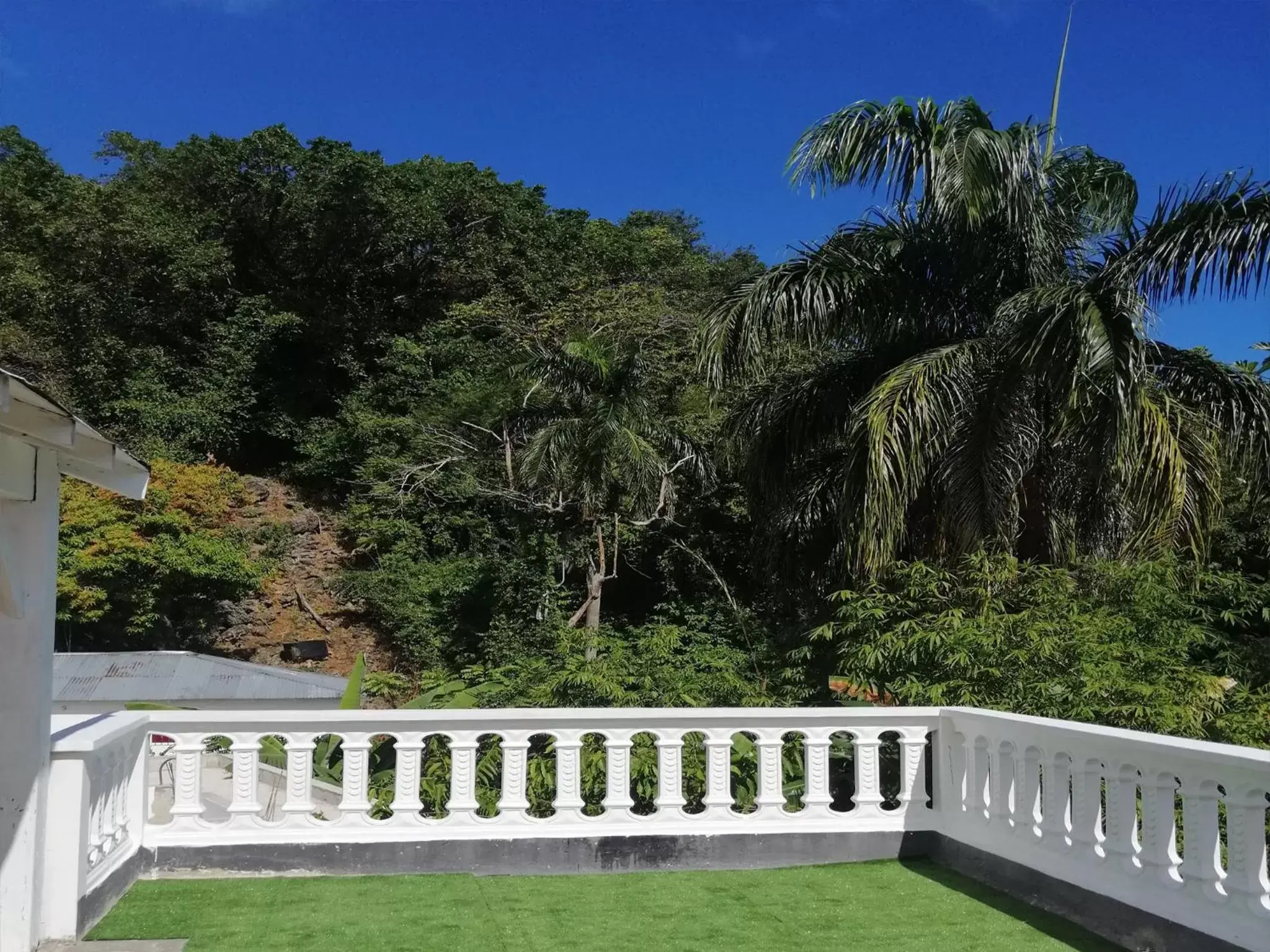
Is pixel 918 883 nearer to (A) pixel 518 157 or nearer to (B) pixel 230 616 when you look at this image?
(B) pixel 230 616

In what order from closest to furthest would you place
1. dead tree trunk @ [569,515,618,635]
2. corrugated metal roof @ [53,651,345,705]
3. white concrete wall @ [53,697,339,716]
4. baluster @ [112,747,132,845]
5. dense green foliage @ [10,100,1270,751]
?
baluster @ [112,747,132,845] < dense green foliage @ [10,100,1270,751] < white concrete wall @ [53,697,339,716] < corrugated metal roof @ [53,651,345,705] < dead tree trunk @ [569,515,618,635]

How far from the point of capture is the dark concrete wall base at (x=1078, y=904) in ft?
13.5

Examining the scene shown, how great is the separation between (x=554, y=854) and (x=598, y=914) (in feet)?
2.80

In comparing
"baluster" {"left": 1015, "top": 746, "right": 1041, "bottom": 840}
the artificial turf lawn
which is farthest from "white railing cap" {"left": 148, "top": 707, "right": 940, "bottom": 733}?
"baluster" {"left": 1015, "top": 746, "right": 1041, "bottom": 840}

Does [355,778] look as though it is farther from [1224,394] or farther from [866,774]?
[1224,394]

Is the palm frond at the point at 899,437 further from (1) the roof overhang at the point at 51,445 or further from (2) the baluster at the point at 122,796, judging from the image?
(1) the roof overhang at the point at 51,445

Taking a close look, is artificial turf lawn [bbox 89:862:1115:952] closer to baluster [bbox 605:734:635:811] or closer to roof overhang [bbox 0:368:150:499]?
baluster [bbox 605:734:635:811]

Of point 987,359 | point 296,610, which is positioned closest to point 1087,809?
point 987,359

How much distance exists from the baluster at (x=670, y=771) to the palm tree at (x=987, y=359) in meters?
3.62

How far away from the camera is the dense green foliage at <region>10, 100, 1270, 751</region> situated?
28.1ft

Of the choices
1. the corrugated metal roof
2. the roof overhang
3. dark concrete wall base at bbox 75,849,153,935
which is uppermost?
the roof overhang

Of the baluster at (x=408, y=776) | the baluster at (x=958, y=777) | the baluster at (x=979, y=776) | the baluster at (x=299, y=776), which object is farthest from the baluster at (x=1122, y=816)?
the baluster at (x=299, y=776)

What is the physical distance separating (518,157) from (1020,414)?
2348cm

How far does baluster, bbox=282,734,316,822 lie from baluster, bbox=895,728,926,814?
3399 millimetres
